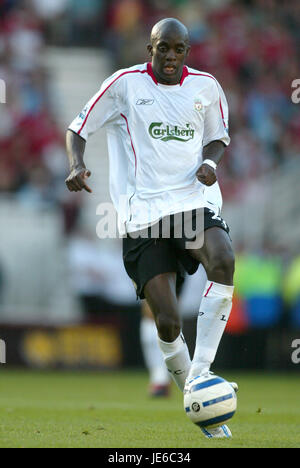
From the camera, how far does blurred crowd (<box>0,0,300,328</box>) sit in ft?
51.5

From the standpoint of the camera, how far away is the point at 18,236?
14.6 meters

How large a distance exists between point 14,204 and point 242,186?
368 centimetres

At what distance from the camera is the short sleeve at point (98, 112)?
652cm

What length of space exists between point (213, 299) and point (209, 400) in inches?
23.4

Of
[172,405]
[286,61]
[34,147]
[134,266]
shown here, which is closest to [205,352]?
[134,266]

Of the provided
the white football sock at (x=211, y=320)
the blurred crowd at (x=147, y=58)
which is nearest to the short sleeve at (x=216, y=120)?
the white football sock at (x=211, y=320)

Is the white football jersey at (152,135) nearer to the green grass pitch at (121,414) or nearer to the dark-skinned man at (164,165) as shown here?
the dark-skinned man at (164,165)

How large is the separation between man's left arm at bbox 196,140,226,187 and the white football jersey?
59 mm

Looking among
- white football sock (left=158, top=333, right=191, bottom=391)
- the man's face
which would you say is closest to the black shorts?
white football sock (left=158, top=333, right=191, bottom=391)

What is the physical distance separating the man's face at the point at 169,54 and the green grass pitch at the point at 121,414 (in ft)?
7.14

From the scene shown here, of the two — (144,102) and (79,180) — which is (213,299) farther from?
(144,102)

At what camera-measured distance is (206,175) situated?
618 cm

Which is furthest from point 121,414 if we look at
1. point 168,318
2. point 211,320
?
point 211,320

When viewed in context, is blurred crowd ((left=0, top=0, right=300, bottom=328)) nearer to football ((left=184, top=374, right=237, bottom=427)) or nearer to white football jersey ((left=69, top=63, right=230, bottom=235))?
white football jersey ((left=69, top=63, right=230, bottom=235))
